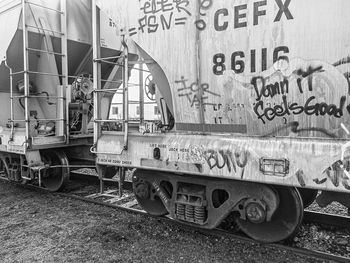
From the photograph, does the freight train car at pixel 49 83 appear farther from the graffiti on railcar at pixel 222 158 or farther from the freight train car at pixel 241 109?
the graffiti on railcar at pixel 222 158

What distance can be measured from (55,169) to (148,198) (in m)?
3.13

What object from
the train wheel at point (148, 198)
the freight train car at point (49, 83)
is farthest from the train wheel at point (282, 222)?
the freight train car at point (49, 83)

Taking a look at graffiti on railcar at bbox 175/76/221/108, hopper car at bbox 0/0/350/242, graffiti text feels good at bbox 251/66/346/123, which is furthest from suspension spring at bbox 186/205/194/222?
graffiti text feels good at bbox 251/66/346/123

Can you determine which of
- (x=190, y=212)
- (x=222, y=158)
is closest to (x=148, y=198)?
(x=190, y=212)

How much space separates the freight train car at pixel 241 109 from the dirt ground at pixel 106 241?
0.29 meters

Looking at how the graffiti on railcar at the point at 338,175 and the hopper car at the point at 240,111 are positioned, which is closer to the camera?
the graffiti on railcar at the point at 338,175

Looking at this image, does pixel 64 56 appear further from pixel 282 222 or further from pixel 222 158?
pixel 282 222

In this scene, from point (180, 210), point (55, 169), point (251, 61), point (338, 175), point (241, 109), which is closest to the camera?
point (338, 175)

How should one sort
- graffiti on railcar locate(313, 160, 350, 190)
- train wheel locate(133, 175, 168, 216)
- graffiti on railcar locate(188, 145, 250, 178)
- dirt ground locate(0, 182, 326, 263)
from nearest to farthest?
graffiti on railcar locate(313, 160, 350, 190) → graffiti on railcar locate(188, 145, 250, 178) → dirt ground locate(0, 182, 326, 263) → train wheel locate(133, 175, 168, 216)

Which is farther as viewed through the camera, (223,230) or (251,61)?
(223,230)

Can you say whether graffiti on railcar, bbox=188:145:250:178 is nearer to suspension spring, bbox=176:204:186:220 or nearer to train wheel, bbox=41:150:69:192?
suspension spring, bbox=176:204:186:220

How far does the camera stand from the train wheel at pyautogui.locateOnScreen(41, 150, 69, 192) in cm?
649

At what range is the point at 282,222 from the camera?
11.9ft

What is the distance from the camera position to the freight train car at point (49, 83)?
5.96m
